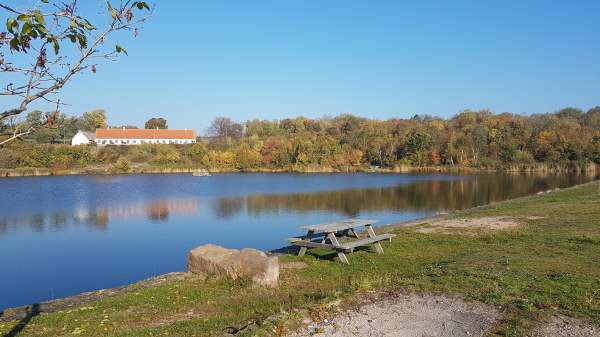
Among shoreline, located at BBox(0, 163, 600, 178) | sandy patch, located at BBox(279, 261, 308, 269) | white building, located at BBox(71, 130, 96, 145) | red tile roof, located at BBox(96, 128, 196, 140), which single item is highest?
red tile roof, located at BBox(96, 128, 196, 140)

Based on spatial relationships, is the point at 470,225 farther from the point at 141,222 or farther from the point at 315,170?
the point at 315,170

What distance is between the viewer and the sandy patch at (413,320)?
623 centimetres

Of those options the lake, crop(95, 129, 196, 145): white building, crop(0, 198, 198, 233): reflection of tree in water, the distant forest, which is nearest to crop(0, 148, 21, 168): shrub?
Result: the distant forest

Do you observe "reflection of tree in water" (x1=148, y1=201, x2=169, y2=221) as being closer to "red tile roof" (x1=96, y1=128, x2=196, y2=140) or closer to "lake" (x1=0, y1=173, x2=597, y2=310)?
"lake" (x1=0, y1=173, x2=597, y2=310)

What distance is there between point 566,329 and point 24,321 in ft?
27.7

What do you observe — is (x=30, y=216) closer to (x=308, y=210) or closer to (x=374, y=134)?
(x=308, y=210)

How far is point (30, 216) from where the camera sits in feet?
88.3

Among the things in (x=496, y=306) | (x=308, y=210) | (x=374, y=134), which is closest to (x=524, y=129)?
(x=374, y=134)

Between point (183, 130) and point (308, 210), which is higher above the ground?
point (183, 130)

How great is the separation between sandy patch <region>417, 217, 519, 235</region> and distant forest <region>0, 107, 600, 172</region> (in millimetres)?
58974

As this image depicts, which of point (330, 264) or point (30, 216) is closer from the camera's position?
point (330, 264)

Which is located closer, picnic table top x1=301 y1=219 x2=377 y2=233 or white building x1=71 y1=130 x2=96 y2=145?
picnic table top x1=301 y1=219 x2=377 y2=233

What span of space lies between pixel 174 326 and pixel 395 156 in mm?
75961

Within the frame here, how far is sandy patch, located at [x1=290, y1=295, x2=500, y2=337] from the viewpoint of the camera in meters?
6.23
